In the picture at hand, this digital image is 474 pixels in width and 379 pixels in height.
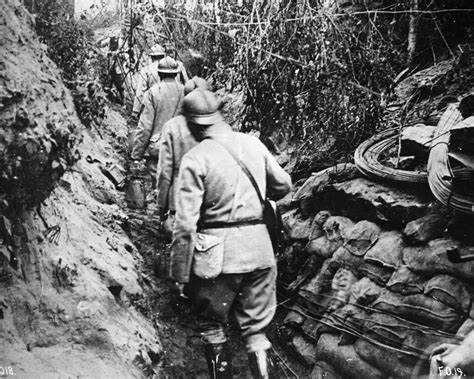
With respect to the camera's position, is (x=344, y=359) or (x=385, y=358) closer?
(x=385, y=358)

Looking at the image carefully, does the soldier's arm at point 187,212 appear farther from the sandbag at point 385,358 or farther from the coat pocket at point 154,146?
the coat pocket at point 154,146

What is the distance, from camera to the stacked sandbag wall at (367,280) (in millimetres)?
2084

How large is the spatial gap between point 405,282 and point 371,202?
0.49 metres

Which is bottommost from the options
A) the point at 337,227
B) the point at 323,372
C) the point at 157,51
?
the point at 323,372

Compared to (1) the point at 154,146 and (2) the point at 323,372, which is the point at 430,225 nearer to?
(2) the point at 323,372

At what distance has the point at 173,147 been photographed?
2.66m

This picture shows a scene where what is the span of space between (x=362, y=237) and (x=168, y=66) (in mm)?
1477

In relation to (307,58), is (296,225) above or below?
below

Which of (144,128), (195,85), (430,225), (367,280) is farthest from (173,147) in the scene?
(430,225)

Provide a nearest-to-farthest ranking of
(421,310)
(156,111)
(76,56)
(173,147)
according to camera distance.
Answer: (421,310), (173,147), (76,56), (156,111)

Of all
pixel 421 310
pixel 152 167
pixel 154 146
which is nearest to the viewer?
pixel 421 310

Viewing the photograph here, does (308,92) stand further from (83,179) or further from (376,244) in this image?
(83,179)

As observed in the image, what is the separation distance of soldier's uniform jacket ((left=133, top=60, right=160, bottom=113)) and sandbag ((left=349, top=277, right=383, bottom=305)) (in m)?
1.72

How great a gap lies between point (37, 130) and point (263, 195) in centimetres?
101
